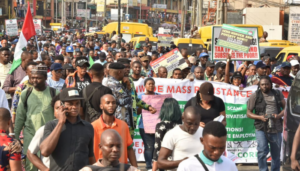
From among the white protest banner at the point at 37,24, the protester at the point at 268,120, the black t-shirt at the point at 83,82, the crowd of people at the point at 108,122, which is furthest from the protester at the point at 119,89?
the white protest banner at the point at 37,24

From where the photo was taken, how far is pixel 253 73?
10.4 m

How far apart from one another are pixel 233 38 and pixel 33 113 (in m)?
5.46

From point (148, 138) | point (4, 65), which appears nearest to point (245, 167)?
point (148, 138)

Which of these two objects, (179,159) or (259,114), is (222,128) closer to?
(179,159)

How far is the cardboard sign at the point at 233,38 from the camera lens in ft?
34.8

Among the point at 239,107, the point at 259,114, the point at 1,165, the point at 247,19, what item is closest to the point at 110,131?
the point at 1,165

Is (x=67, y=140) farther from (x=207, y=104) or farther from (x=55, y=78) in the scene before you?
(x=55, y=78)

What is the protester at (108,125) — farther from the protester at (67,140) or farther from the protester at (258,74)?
the protester at (258,74)

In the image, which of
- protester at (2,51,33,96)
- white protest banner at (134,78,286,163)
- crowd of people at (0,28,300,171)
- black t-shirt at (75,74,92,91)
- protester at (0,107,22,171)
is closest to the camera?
crowd of people at (0,28,300,171)

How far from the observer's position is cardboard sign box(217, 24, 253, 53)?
1060cm

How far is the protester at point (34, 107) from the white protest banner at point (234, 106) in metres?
3.31

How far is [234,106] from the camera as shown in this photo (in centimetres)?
922

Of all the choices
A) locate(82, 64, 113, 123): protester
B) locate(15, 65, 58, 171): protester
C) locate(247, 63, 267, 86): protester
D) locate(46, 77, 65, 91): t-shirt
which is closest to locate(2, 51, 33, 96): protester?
locate(46, 77, 65, 91): t-shirt

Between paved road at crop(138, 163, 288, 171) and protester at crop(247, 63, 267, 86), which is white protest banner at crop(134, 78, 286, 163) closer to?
paved road at crop(138, 163, 288, 171)
